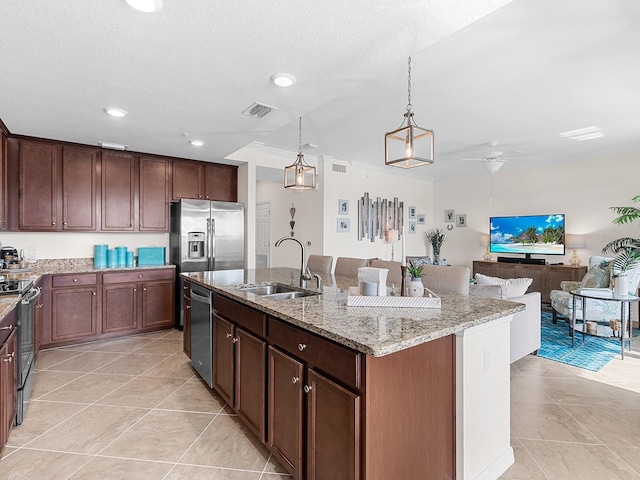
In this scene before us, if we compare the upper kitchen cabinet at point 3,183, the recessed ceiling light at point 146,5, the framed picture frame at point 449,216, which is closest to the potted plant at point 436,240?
the framed picture frame at point 449,216

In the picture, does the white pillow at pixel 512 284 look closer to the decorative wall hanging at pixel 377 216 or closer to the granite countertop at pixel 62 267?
the decorative wall hanging at pixel 377 216

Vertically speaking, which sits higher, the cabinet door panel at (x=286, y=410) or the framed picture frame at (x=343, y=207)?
the framed picture frame at (x=343, y=207)

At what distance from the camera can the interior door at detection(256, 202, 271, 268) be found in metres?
7.61

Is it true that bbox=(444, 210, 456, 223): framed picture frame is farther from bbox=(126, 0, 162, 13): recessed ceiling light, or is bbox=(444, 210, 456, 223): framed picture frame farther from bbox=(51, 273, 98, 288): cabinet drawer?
bbox=(126, 0, 162, 13): recessed ceiling light

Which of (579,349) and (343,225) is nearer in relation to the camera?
(579,349)

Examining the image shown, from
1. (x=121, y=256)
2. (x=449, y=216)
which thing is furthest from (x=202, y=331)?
(x=449, y=216)

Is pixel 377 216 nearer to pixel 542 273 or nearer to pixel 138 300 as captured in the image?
pixel 542 273

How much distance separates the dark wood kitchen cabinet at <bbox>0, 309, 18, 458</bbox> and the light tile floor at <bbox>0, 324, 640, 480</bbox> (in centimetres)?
22

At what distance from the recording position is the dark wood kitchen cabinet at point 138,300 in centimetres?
416

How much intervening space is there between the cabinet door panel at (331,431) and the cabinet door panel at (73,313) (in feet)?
11.8

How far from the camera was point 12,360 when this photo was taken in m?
2.06

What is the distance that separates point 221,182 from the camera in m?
5.26

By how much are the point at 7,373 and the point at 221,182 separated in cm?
371

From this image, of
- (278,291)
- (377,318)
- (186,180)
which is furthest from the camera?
(186,180)
